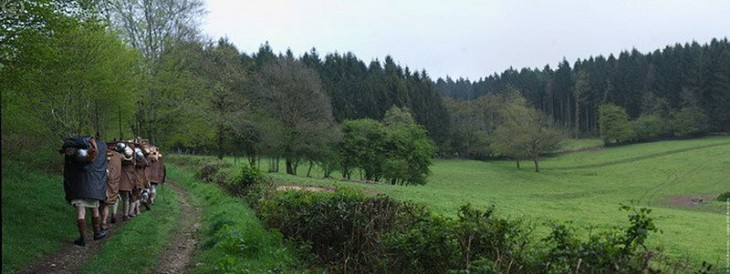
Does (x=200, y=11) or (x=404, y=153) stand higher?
(x=200, y=11)

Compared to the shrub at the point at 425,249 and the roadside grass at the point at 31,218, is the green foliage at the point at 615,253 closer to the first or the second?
the shrub at the point at 425,249

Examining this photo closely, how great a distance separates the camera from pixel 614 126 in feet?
315

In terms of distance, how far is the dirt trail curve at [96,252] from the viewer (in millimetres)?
9141

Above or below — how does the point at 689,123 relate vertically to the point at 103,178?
above

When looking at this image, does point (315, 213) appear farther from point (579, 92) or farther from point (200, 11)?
→ point (579, 92)

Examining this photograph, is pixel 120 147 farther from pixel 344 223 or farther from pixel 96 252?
pixel 344 223

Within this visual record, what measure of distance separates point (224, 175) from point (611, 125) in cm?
8809

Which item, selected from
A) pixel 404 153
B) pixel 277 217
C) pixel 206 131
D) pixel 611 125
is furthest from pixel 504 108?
pixel 277 217

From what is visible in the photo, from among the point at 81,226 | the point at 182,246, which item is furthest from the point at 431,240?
the point at 81,226

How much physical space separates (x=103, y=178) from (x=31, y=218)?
6.56ft

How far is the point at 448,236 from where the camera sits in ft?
28.5

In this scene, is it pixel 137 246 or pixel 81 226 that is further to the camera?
pixel 137 246

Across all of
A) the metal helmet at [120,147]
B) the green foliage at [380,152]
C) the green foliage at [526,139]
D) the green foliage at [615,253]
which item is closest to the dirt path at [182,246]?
the metal helmet at [120,147]

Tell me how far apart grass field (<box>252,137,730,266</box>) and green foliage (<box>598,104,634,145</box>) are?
460 centimetres
